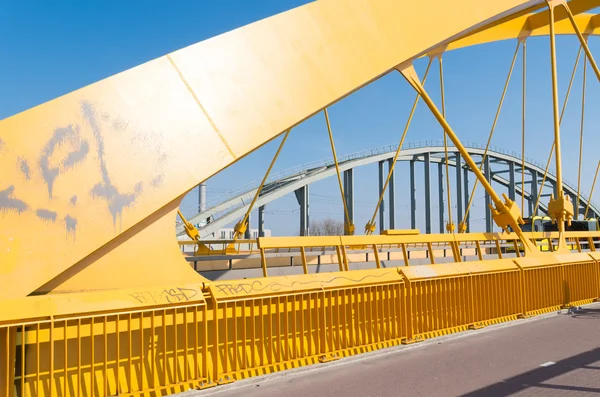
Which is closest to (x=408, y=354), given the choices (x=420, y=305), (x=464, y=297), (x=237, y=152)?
(x=420, y=305)

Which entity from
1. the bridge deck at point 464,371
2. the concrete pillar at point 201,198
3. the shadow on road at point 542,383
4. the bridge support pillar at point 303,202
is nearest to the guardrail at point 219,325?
the bridge deck at point 464,371

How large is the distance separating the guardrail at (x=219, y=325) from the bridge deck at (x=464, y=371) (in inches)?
12.0

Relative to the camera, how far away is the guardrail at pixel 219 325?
4461 mm

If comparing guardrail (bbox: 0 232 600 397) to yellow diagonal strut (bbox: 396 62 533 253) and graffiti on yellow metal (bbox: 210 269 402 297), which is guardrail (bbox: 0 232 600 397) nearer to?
graffiti on yellow metal (bbox: 210 269 402 297)

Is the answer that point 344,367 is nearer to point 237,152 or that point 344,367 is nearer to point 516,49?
point 237,152

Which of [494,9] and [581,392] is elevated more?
[494,9]

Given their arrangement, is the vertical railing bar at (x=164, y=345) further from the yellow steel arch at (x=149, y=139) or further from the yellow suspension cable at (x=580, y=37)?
the yellow suspension cable at (x=580, y=37)

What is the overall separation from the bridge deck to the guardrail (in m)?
0.30

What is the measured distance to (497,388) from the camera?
527cm

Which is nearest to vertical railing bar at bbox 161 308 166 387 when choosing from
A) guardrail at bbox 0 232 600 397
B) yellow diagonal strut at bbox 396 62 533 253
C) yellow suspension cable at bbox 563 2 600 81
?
guardrail at bbox 0 232 600 397

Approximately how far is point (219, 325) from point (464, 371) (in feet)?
9.18

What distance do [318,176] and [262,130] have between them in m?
37.9

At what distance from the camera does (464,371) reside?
595 centimetres

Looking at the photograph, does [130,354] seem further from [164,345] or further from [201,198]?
[201,198]
